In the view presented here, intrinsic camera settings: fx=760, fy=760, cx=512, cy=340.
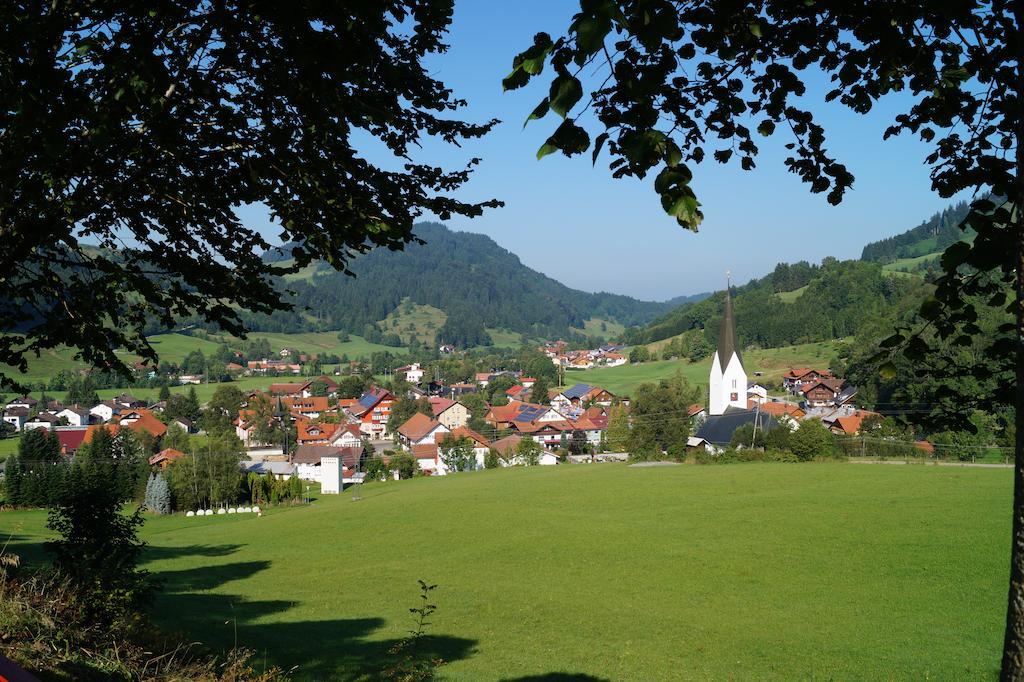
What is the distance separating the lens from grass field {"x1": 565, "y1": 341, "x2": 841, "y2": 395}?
4247 inches

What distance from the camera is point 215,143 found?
4520 millimetres

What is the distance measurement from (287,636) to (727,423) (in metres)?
48.9

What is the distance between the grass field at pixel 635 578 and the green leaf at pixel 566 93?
6728mm

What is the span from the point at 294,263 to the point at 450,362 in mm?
148131

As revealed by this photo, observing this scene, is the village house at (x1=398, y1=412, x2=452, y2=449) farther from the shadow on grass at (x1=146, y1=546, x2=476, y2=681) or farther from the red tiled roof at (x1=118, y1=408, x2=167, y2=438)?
the shadow on grass at (x1=146, y1=546, x2=476, y2=681)

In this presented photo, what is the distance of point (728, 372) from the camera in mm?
61656

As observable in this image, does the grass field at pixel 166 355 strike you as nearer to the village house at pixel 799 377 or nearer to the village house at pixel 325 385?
the village house at pixel 325 385

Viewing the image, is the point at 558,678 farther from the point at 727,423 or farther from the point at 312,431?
the point at 312,431

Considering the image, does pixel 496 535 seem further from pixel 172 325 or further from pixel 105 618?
pixel 172 325

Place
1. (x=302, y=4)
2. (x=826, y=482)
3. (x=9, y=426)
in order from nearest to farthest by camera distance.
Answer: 1. (x=302, y=4)
2. (x=826, y=482)
3. (x=9, y=426)

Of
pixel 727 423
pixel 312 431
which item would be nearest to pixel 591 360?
pixel 312 431

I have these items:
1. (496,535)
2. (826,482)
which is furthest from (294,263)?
(826,482)

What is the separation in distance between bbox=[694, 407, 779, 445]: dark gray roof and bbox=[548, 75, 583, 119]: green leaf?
5396 cm

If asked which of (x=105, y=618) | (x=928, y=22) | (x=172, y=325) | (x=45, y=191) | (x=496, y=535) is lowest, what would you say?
(x=496, y=535)
